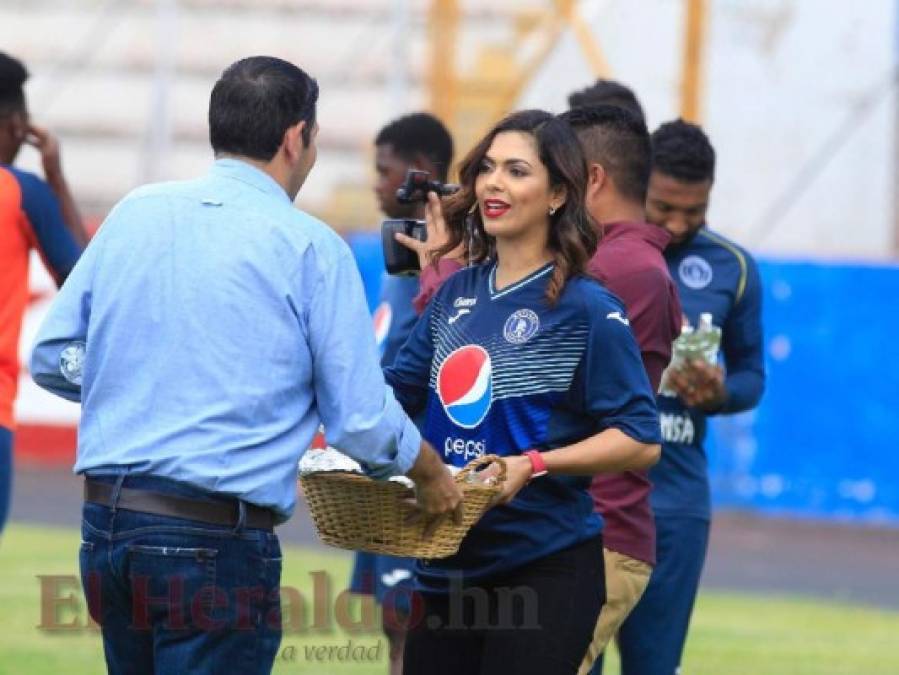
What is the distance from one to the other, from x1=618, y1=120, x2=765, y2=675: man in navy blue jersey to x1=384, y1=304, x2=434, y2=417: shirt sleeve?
1497 mm

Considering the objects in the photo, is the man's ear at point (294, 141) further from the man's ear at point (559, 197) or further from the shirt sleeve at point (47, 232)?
the shirt sleeve at point (47, 232)

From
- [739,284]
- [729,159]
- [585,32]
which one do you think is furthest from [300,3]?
[739,284]

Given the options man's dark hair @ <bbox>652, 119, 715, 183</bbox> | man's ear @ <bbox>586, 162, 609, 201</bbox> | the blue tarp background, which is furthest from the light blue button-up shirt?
the blue tarp background

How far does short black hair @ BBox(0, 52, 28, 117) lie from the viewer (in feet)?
24.3

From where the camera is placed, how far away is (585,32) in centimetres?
1736

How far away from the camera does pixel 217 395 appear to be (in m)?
4.65

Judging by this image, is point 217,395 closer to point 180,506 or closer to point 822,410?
point 180,506

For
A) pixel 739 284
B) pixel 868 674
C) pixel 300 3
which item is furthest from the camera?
pixel 300 3

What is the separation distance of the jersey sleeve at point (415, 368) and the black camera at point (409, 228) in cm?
42

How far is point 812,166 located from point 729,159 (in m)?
0.75

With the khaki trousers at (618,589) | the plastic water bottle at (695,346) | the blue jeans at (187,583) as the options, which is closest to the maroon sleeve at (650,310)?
the khaki trousers at (618,589)

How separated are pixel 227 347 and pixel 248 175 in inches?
17.4

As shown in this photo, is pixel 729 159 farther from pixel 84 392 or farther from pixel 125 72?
pixel 84 392

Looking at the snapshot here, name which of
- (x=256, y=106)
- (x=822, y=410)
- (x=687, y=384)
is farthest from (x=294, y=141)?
(x=822, y=410)
